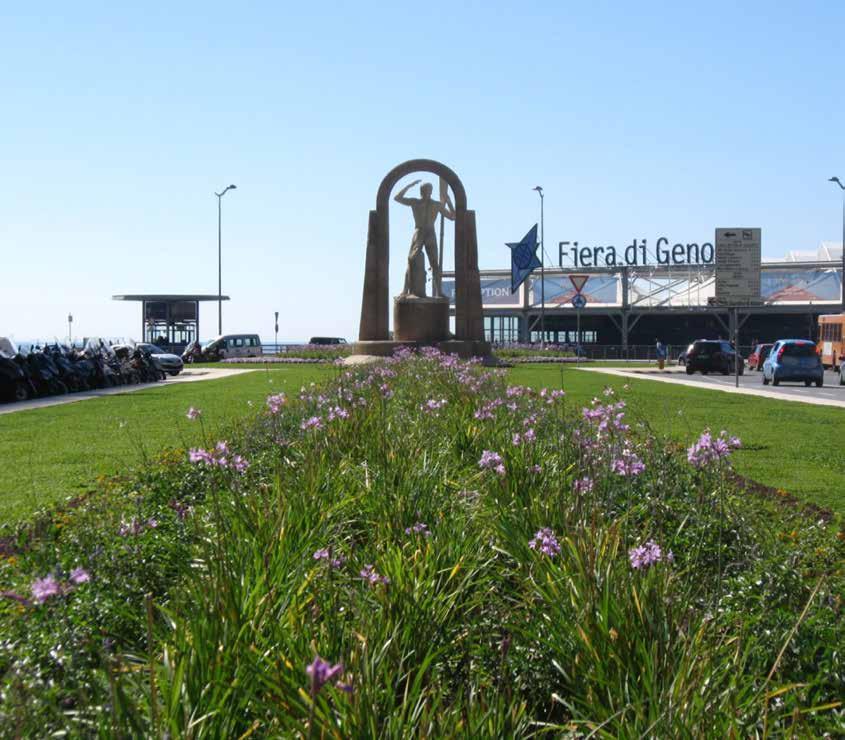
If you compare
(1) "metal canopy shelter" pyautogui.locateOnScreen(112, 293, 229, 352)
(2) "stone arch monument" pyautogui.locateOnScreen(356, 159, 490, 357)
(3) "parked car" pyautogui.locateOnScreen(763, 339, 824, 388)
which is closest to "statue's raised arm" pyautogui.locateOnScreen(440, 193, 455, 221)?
(2) "stone arch monument" pyautogui.locateOnScreen(356, 159, 490, 357)

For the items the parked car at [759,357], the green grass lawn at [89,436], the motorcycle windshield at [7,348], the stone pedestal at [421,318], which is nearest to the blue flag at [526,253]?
the parked car at [759,357]

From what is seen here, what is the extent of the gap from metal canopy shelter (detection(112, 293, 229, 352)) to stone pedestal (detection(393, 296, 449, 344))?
29663 mm

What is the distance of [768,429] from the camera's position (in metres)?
15.5

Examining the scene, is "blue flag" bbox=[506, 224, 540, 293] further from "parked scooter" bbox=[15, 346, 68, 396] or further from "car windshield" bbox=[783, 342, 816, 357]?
"parked scooter" bbox=[15, 346, 68, 396]

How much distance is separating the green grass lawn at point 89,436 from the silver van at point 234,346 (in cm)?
3227

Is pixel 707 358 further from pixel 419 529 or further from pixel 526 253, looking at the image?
pixel 419 529

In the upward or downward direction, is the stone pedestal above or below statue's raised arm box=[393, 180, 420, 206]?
below

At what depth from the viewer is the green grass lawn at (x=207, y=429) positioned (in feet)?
32.0

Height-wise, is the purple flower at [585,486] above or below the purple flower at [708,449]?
below

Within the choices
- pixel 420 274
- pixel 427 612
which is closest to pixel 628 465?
pixel 427 612

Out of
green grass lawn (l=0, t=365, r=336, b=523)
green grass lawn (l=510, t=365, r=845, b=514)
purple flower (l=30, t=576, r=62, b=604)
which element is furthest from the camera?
green grass lawn (l=510, t=365, r=845, b=514)

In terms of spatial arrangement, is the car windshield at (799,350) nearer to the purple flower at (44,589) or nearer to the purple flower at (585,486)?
the purple flower at (585,486)

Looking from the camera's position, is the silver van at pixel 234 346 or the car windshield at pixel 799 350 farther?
the silver van at pixel 234 346

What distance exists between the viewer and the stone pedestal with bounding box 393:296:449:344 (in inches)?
1502
